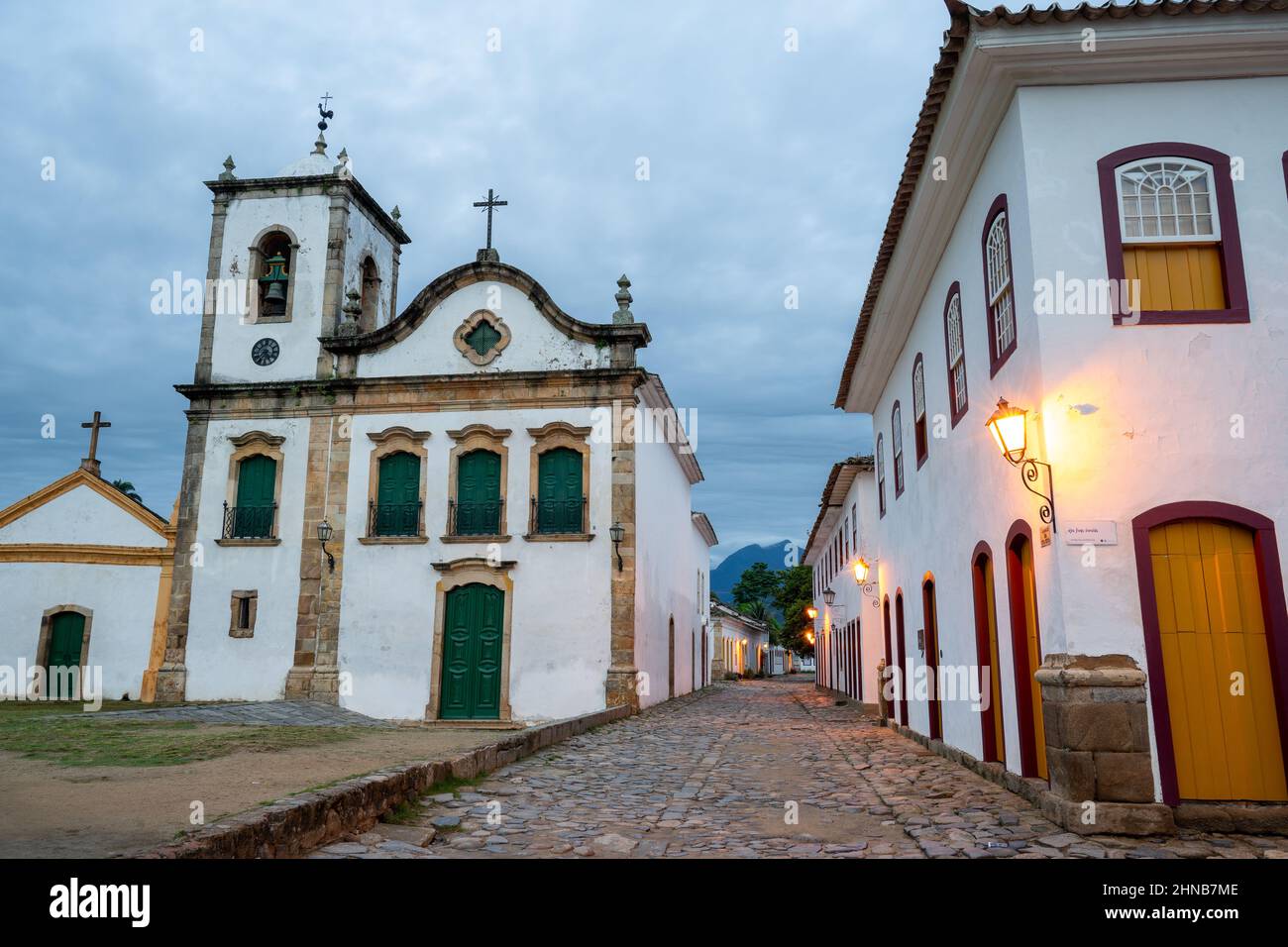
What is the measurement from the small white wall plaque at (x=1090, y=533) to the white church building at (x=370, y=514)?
35.0ft

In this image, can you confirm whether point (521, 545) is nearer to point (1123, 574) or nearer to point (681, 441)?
point (681, 441)

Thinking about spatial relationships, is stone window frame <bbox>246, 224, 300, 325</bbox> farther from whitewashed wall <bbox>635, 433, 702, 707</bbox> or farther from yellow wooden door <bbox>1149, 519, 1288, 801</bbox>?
yellow wooden door <bbox>1149, 519, 1288, 801</bbox>

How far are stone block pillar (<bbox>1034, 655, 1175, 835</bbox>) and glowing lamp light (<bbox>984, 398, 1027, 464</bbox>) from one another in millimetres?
1527

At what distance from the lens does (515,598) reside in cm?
1678

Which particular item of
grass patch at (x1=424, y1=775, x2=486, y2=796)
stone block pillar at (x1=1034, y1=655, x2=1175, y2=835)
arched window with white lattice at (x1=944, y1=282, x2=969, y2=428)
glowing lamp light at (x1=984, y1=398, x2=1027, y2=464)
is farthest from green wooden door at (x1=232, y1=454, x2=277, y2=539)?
stone block pillar at (x1=1034, y1=655, x2=1175, y2=835)

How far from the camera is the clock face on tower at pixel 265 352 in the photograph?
62.2 ft

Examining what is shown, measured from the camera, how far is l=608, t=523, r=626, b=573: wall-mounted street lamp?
16297mm

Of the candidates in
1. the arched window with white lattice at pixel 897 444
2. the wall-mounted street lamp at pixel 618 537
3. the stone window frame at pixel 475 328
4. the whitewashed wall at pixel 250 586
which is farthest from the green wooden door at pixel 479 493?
the arched window with white lattice at pixel 897 444

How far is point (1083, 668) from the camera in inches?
236

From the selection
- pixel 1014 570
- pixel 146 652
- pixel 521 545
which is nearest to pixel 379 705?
pixel 521 545

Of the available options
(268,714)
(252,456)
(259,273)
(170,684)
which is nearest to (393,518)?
(252,456)

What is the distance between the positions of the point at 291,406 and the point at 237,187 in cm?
532

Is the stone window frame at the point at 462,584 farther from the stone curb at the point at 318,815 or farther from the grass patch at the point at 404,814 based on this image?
the grass patch at the point at 404,814

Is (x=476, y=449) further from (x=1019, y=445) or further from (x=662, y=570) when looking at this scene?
(x=1019, y=445)
